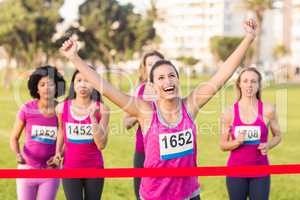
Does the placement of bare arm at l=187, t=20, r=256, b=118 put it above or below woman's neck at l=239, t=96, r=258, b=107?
above

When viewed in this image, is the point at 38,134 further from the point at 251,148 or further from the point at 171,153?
the point at 251,148

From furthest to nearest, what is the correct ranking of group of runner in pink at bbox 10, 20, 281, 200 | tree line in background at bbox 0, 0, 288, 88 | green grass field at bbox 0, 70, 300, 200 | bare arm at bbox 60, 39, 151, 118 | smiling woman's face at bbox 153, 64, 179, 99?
1. tree line in background at bbox 0, 0, 288, 88
2. green grass field at bbox 0, 70, 300, 200
3. group of runner in pink at bbox 10, 20, 281, 200
4. smiling woman's face at bbox 153, 64, 179, 99
5. bare arm at bbox 60, 39, 151, 118

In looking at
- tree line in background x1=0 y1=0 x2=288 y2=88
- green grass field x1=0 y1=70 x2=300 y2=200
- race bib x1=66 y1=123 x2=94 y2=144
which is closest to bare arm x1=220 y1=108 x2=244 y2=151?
race bib x1=66 y1=123 x2=94 y2=144

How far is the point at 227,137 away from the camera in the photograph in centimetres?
480

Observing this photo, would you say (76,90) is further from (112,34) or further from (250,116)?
(112,34)

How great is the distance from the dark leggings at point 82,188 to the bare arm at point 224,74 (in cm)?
135

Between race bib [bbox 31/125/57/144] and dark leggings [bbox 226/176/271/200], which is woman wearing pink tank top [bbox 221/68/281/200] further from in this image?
race bib [bbox 31/125/57/144]

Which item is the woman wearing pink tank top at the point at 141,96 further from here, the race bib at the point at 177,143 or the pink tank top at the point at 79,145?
the race bib at the point at 177,143

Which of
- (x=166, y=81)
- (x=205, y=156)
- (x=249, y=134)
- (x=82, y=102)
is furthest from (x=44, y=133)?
(x=205, y=156)

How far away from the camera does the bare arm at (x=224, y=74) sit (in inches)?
140

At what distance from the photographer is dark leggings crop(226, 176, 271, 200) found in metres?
4.55

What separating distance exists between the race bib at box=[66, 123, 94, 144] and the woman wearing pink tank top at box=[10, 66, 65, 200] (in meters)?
0.15

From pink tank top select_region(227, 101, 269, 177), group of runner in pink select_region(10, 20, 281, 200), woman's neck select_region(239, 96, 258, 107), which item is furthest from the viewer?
woman's neck select_region(239, 96, 258, 107)

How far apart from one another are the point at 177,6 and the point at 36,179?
357 ft
